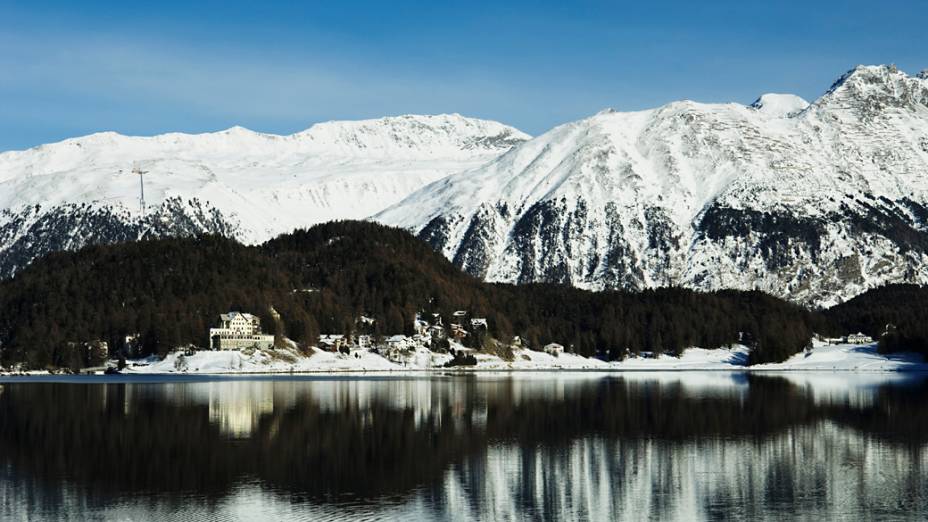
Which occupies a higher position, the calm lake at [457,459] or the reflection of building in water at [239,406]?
the reflection of building in water at [239,406]

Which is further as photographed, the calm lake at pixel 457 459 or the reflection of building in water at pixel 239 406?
the reflection of building in water at pixel 239 406

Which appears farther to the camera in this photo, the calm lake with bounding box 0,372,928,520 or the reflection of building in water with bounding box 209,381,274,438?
the reflection of building in water with bounding box 209,381,274,438

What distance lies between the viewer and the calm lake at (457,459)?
75188 mm

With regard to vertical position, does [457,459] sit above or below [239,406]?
below

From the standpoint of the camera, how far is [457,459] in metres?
96.2

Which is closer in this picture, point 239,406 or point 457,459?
point 457,459

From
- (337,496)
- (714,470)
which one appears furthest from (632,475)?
(337,496)

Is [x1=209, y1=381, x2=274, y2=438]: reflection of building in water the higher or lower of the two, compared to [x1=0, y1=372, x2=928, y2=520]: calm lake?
higher

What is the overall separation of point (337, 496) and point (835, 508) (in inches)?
1251

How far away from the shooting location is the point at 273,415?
129 m

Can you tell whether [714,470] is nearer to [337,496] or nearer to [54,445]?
[337,496]

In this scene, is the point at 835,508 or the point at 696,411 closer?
the point at 835,508

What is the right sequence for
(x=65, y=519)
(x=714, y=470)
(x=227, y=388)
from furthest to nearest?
1. (x=227, y=388)
2. (x=714, y=470)
3. (x=65, y=519)

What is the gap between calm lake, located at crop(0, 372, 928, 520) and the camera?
2960 inches
